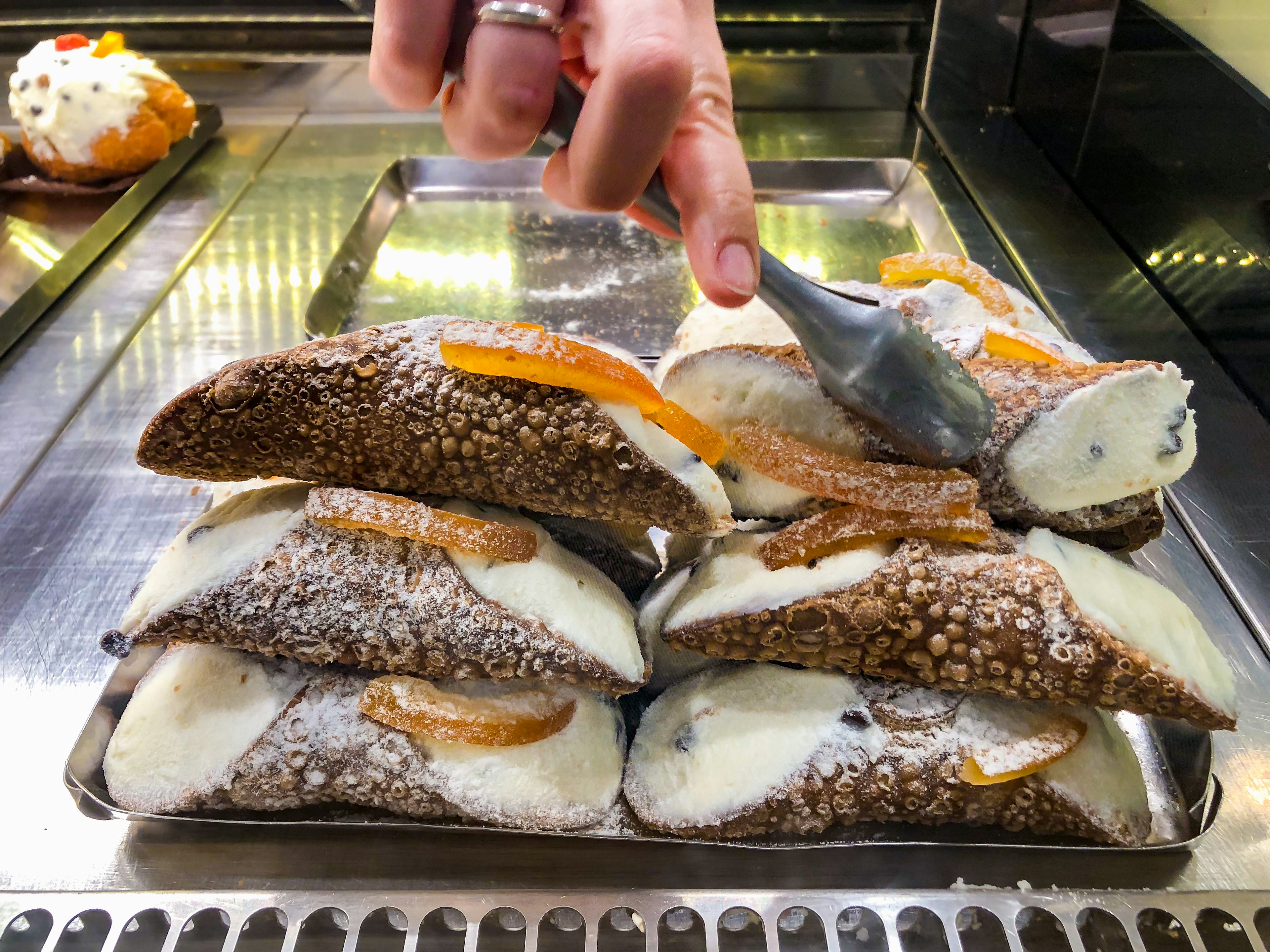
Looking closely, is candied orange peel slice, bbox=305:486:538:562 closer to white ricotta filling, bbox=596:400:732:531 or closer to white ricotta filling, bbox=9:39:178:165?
white ricotta filling, bbox=596:400:732:531

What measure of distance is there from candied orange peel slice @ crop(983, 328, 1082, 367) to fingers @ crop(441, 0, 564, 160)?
0.63 meters

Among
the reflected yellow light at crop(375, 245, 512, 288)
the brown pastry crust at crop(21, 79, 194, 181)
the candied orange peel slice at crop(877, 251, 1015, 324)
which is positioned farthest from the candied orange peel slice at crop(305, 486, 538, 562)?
the brown pastry crust at crop(21, 79, 194, 181)

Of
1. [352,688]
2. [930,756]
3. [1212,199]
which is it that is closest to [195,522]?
[352,688]

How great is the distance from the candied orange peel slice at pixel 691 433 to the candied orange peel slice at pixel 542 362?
0.04m

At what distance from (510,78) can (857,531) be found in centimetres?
59

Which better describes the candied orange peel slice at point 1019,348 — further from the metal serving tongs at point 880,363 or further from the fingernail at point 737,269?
the fingernail at point 737,269

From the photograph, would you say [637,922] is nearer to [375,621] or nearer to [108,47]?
[375,621]

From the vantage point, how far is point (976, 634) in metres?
0.83

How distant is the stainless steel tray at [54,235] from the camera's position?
183 centimetres

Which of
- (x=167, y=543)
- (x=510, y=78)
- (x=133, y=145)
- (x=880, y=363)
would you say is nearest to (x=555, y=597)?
(x=880, y=363)

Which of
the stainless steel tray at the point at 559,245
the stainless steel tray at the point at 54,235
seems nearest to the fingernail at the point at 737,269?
the stainless steel tray at the point at 559,245

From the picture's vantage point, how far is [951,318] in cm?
117

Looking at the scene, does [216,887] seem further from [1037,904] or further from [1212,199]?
[1212,199]

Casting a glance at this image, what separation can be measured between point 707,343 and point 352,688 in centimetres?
67
